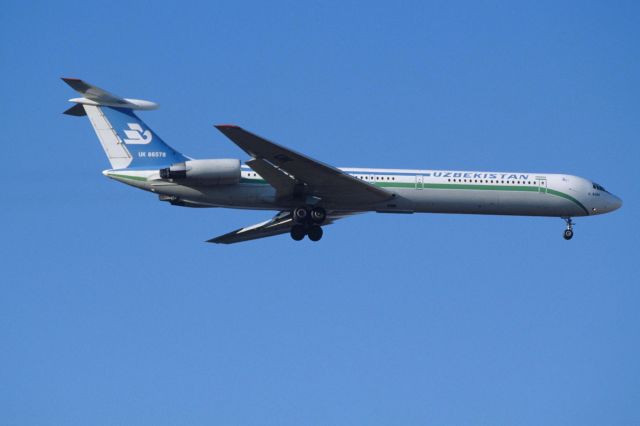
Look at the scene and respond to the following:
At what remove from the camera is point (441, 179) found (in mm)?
39438

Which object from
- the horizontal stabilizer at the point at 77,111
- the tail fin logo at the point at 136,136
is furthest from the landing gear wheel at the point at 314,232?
the horizontal stabilizer at the point at 77,111

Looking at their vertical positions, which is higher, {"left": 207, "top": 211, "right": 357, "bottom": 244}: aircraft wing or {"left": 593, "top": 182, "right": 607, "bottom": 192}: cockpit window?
{"left": 593, "top": 182, "right": 607, "bottom": 192}: cockpit window

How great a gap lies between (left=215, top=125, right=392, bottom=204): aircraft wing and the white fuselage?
555 millimetres

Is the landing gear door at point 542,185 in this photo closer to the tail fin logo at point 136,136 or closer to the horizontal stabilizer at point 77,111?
the tail fin logo at point 136,136

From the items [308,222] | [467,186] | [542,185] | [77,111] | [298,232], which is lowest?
[298,232]

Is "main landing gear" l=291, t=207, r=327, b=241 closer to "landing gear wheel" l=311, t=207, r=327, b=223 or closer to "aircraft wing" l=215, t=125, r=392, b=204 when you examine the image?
"landing gear wheel" l=311, t=207, r=327, b=223

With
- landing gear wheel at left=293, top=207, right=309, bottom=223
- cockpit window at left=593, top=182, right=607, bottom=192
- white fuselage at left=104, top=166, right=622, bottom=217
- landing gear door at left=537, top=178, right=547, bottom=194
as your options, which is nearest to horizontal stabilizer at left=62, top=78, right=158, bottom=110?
white fuselage at left=104, top=166, right=622, bottom=217

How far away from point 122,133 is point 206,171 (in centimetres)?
387

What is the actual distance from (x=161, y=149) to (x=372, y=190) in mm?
7767

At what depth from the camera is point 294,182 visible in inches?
1503

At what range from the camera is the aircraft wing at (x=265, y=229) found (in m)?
41.7

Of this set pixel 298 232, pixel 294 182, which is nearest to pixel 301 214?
pixel 298 232

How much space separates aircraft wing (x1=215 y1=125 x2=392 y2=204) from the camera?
3622 centimetres

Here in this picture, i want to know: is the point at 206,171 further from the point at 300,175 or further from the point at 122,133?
the point at 122,133
